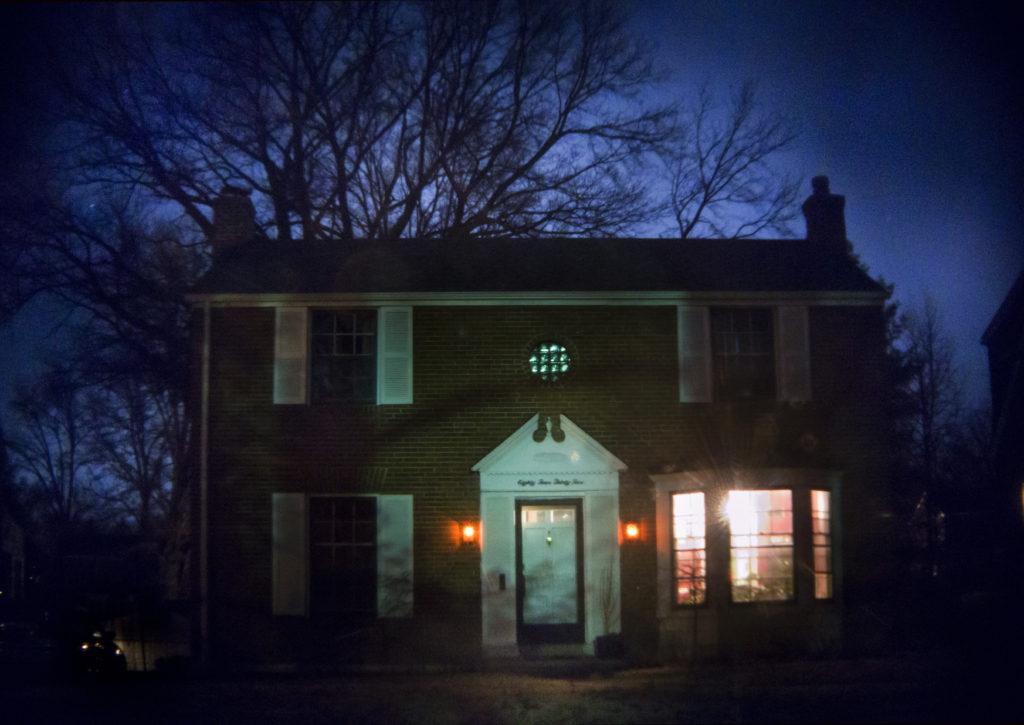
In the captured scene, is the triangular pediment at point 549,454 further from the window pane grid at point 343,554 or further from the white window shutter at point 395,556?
the window pane grid at point 343,554

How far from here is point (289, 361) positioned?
1310 cm

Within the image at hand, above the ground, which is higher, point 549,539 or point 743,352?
point 743,352

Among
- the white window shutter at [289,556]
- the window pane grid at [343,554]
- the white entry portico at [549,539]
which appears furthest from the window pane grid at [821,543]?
the white window shutter at [289,556]

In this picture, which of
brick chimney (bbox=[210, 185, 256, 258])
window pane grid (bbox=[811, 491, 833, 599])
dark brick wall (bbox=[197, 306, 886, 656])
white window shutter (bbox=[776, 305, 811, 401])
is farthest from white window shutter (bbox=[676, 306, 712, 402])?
brick chimney (bbox=[210, 185, 256, 258])

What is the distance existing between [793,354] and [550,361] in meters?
3.65

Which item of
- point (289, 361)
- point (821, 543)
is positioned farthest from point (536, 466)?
point (821, 543)

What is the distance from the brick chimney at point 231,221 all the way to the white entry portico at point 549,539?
5881 millimetres

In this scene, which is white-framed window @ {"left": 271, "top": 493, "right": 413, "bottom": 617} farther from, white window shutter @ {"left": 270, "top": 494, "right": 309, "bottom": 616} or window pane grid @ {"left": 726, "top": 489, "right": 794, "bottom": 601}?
window pane grid @ {"left": 726, "top": 489, "right": 794, "bottom": 601}

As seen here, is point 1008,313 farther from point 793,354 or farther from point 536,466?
point 536,466

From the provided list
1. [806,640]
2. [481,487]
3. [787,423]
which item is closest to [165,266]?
[481,487]

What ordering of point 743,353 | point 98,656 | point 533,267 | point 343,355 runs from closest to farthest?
point 98,656 < point 343,355 < point 743,353 < point 533,267

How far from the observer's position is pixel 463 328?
13250mm

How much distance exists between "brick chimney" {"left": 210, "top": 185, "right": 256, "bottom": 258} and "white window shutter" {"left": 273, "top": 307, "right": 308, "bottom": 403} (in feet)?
8.46

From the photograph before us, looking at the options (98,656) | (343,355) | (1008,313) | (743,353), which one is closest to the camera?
(98,656)
